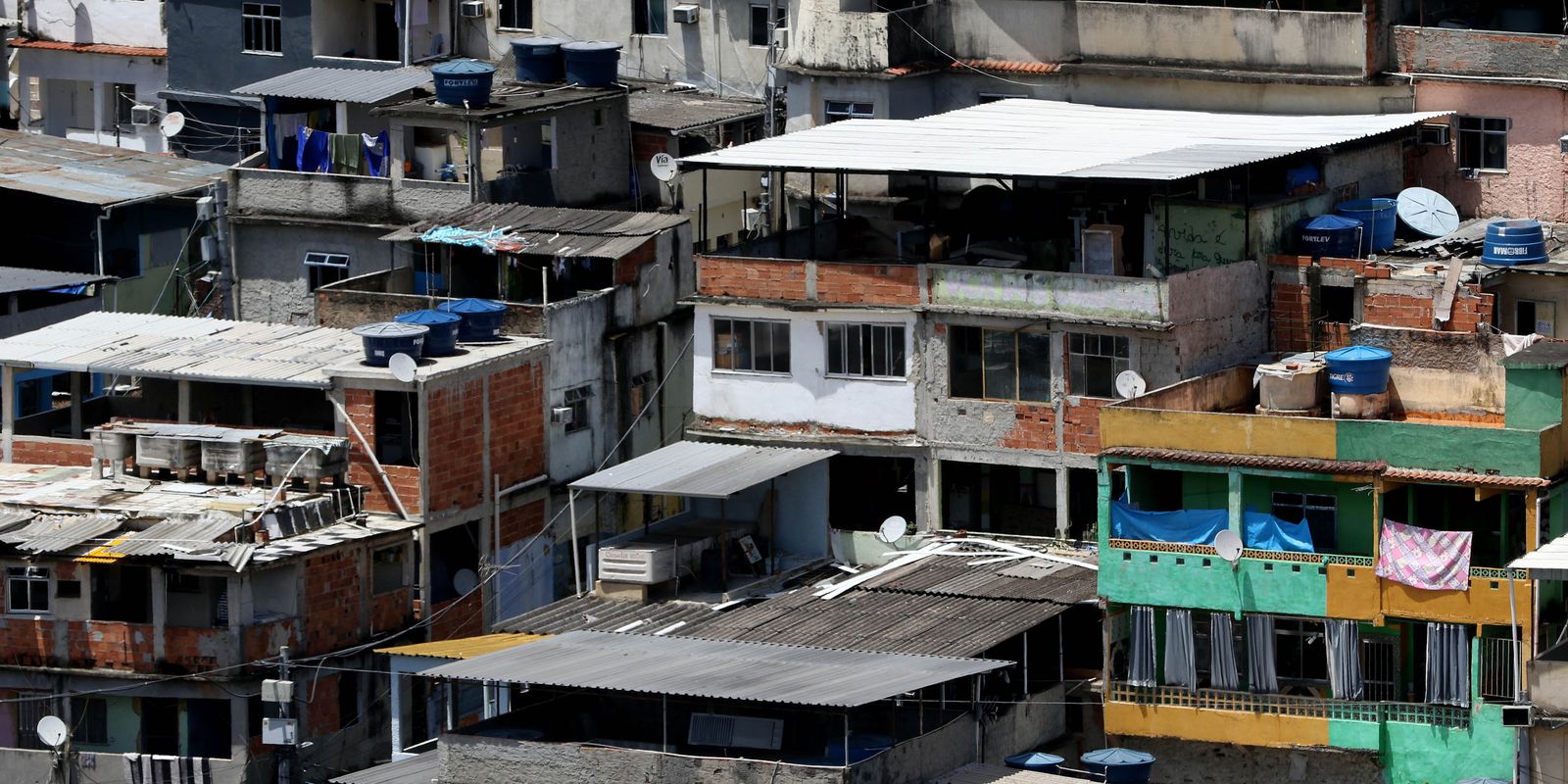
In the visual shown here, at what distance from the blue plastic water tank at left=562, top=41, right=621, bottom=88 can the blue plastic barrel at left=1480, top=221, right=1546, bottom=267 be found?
669 inches

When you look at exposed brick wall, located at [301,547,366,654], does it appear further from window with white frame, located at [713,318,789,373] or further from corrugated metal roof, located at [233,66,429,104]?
corrugated metal roof, located at [233,66,429,104]

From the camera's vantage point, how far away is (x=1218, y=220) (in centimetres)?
5978

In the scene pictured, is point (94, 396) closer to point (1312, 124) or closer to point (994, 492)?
point (994, 492)

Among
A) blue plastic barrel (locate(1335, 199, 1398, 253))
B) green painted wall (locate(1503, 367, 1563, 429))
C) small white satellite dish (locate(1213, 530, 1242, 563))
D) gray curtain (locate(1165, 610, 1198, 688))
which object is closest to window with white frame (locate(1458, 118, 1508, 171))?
blue plastic barrel (locate(1335, 199, 1398, 253))

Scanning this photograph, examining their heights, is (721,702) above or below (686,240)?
below

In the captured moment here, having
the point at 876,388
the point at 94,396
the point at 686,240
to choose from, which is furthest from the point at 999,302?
the point at 94,396

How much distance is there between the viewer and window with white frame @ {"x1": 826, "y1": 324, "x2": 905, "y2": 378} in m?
59.8

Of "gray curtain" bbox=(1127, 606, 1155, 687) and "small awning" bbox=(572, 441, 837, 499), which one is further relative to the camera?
"small awning" bbox=(572, 441, 837, 499)

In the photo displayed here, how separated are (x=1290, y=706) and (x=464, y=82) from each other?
20.3 meters

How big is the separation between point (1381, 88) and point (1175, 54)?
3.80 meters

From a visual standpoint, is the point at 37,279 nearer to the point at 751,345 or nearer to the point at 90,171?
the point at 90,171

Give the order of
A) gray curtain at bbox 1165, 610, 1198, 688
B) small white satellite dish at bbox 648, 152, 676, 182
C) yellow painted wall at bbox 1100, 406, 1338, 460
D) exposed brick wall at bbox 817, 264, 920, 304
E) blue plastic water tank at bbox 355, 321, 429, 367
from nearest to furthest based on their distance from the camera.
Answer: yellow painted wall at bbox 1100, 406, 1338, 460 < gray curtain at bbox 1165, 610, 1198, 688 < blue plastic water tank at bbox 355, 321, 429, 367 < exposed brick wall at bbox 817, 264, 920, 304 < small white satellite dish at bbox 648, 152, 676, 182

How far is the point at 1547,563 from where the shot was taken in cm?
4934

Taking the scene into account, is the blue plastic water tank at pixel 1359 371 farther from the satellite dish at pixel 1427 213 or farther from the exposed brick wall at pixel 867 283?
the exposed brick wall at pixel 867 283
